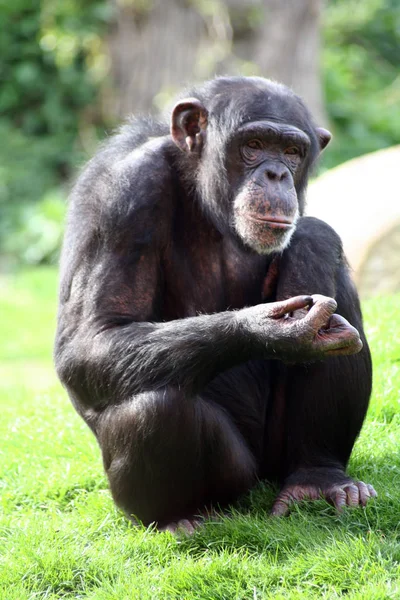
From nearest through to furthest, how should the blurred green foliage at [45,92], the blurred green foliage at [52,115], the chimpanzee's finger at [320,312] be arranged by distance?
the chimpanzee's finger at [320,312]
the blurred green foliage at [52,115]
the blurred green foliage at [45,92]

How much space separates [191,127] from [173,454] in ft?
6.43

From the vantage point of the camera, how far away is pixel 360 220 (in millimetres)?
10219

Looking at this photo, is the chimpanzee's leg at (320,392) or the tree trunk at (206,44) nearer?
the chimpanzee's leg at (320,392)

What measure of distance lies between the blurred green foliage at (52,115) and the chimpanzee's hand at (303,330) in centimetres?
1204

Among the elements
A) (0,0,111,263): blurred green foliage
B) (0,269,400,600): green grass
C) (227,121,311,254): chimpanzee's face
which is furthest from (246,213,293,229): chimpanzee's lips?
(0,0,111,263): blurred green foliage

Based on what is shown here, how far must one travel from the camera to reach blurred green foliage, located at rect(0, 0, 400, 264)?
17062 mm

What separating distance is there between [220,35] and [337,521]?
14113 mm

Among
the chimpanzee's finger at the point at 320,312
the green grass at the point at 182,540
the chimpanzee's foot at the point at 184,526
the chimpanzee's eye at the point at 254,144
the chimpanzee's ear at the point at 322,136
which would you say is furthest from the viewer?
the chimpanzee's ear at the point at 322,136

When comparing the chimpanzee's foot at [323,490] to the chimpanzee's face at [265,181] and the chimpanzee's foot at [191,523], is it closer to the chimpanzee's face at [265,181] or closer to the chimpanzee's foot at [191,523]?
the chimpanzee's foot at [191,523]

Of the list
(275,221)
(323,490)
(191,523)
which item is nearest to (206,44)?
(275,221)

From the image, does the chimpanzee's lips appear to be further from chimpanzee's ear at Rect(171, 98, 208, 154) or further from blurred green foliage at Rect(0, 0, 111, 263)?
blurred green foliage at Rect(0, 0, 111, 263)

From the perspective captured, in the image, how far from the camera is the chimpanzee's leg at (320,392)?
5.17 metres

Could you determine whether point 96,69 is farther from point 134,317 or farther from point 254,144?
point 134,317

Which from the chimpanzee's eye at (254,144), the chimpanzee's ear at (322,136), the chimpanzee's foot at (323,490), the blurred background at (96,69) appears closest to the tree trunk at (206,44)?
the blurred background at (96,69)
